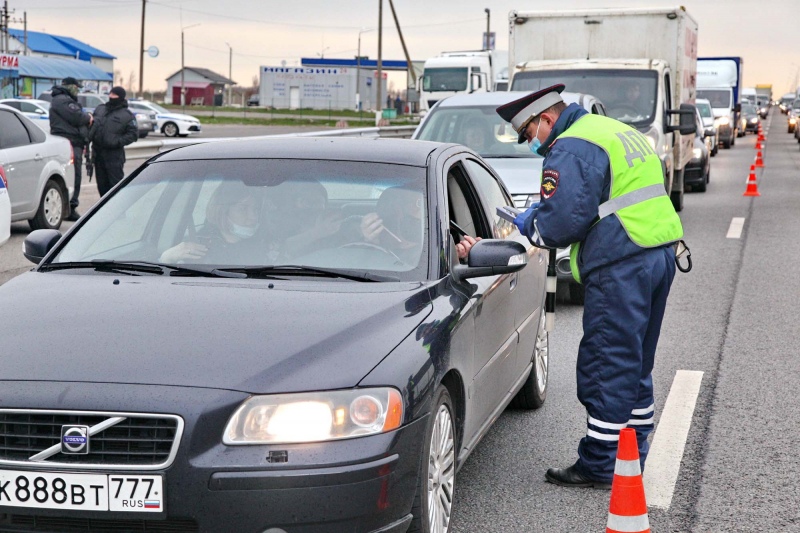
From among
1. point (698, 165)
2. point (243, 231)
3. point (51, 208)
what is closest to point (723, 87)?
point (698, 165)

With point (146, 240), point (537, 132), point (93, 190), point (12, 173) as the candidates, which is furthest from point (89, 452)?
point (93, 190)

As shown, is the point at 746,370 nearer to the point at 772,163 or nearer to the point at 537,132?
the point at 537,132

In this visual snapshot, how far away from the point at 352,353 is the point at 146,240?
1.58 m

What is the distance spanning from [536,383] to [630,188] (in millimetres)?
1670

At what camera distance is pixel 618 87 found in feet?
48.1

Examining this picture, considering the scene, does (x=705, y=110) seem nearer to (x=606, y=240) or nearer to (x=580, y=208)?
(x=606, y=240)

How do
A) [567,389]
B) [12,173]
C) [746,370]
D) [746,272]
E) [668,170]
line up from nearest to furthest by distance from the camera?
[567,389] < [746,370] < [746,272] < [12,173] < [668,170]

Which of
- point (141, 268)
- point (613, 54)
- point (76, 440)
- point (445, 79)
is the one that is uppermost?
point (445, 79)

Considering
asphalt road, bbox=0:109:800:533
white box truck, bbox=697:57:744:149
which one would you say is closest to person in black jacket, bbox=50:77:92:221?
asphalt road, bbox=0:109:800:533

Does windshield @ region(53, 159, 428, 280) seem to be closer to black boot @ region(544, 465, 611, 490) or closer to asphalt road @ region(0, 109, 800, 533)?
asphalt road @ region(0, 109, 800, 533)

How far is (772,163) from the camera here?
31969 millimetres

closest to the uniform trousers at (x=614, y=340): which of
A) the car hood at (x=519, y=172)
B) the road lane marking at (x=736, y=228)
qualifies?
the car hood at (x=519, y=172)

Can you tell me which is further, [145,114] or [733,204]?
[145,114]

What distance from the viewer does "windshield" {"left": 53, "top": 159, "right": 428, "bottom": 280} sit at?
14.4ft
